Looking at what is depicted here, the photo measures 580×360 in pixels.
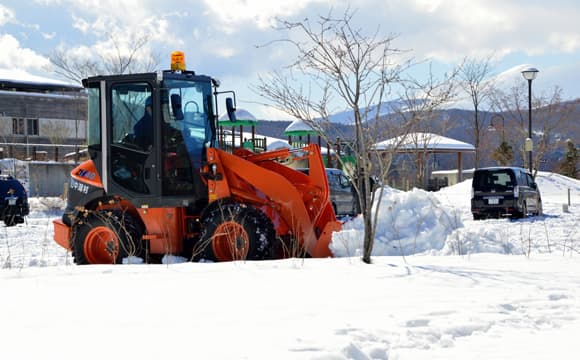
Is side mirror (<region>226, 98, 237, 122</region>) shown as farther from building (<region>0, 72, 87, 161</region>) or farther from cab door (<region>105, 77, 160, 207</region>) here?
building (<region>0, 72, 87, 161</region>)

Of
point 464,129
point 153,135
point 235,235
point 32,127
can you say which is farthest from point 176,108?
point 464,129

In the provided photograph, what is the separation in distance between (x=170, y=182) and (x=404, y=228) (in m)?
4.15

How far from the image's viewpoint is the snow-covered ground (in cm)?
430

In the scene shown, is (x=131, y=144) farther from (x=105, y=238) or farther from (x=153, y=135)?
(x=105, y=238)

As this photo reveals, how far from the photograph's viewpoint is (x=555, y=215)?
23.3 metres

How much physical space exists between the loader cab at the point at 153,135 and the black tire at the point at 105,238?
36cm

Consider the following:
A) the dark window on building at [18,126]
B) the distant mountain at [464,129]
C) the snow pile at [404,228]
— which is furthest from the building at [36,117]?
the snow pile at [404,228]

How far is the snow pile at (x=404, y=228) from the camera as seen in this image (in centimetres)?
1063

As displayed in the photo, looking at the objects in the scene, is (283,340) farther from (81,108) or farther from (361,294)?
(81,108)

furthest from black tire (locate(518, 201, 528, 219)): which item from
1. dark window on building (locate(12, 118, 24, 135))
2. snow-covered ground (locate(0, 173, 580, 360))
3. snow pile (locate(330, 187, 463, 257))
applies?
dark window on building (locate(12, 118, 24, 135))

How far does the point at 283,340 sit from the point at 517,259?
4.90 metres

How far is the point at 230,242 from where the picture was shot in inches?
394

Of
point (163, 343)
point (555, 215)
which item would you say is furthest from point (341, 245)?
point (555, 215)

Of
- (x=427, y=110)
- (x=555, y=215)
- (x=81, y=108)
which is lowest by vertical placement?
(x=555, y=215)
